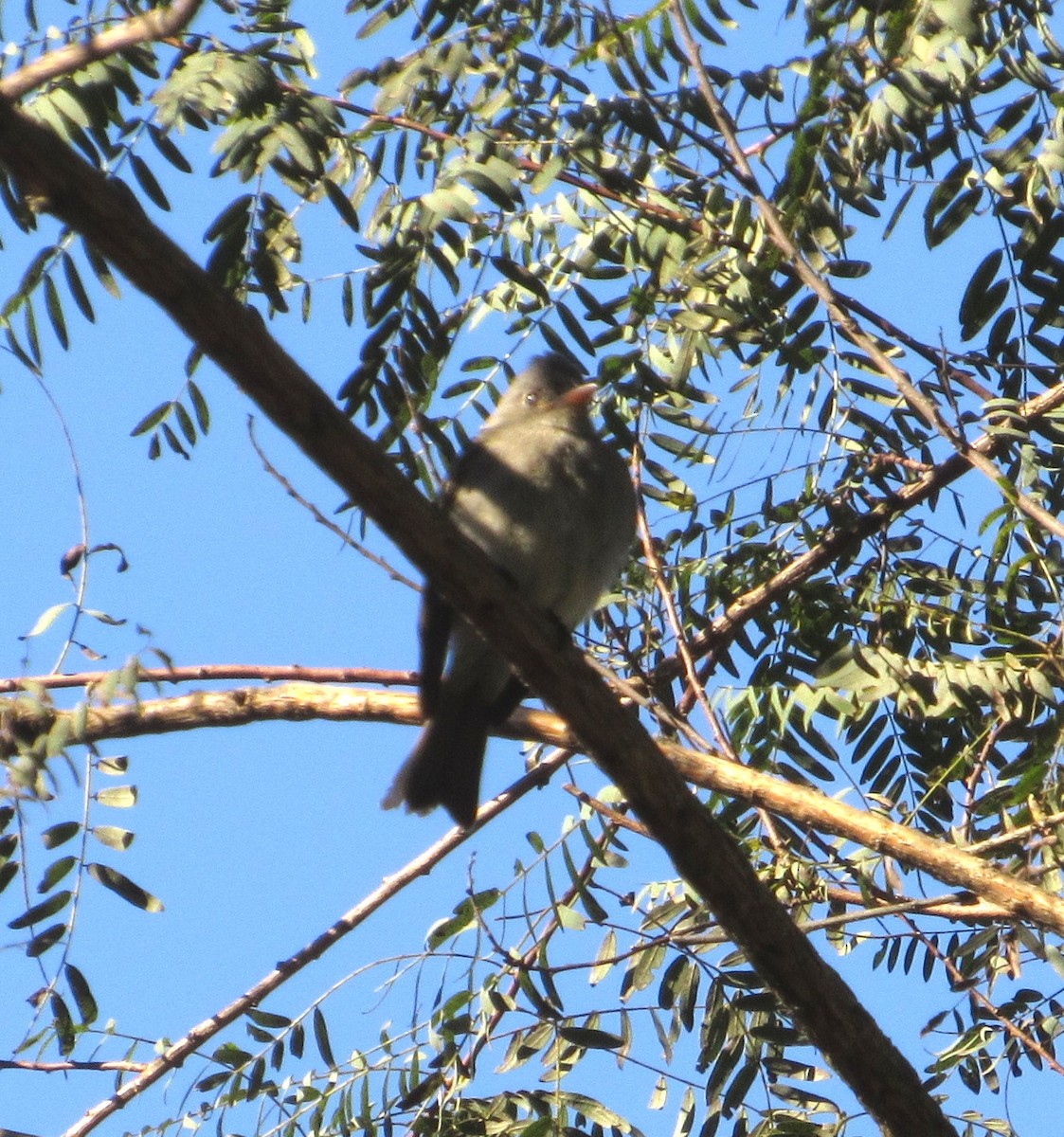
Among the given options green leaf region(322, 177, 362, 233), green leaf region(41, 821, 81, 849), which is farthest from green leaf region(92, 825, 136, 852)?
green leaf region(322, 177, 362, 233)

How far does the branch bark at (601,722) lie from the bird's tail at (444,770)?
1.33 meters

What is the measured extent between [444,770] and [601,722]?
5.12 feet

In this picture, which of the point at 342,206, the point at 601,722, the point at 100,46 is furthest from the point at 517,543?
the point at 100,46

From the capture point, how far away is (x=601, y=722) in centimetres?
329

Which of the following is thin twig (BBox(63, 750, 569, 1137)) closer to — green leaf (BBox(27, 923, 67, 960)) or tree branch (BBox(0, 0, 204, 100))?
green leaf (BBox(27, 923, 67, 960))

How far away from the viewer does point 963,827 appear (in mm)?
3943

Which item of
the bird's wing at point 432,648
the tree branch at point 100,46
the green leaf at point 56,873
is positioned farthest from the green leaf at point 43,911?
the tree branch at point 100,46

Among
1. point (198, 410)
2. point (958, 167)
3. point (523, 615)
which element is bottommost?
point (523, 615)

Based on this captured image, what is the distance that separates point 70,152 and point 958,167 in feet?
8.21

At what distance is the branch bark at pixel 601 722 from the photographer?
2693mm

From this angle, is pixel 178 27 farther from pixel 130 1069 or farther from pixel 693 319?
pixel 130 1069

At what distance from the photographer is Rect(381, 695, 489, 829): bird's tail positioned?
15.4 feet

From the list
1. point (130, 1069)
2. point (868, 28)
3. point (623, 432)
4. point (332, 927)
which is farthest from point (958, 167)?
point (130, 1069)

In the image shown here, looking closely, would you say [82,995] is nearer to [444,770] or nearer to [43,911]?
[43,911]
